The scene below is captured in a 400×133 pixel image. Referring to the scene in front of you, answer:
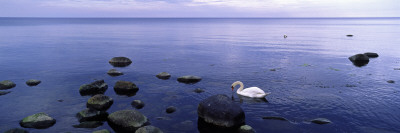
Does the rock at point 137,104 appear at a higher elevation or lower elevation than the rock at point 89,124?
higher

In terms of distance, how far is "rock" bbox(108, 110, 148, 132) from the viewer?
52.5ft

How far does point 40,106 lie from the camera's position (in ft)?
65.1

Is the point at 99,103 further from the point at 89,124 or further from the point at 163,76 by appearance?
the point at 163,76

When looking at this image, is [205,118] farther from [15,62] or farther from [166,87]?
[15,62]

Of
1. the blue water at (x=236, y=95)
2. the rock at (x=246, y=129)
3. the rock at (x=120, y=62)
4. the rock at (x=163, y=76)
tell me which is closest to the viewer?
the rock at (x=246, y=129)

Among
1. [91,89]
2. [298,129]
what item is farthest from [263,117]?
[91,89]

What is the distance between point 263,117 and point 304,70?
17287 mm

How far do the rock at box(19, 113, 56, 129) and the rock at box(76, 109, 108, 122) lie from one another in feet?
5.14

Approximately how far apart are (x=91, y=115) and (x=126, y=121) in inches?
124

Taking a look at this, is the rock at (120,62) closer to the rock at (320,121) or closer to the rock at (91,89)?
the rock at (91,89)

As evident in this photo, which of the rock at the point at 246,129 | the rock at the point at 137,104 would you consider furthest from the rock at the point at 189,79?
the rock at the point at 246,129

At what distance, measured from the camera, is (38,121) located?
54.0 feet

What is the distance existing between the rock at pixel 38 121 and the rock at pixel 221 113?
30.6ft

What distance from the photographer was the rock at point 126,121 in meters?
16.0
